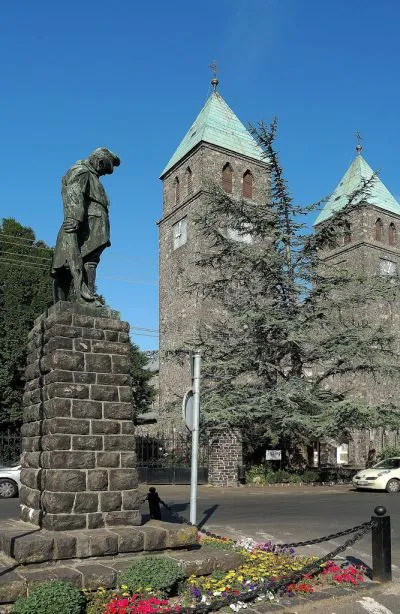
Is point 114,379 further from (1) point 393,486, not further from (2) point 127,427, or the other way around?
(1) point 393,486

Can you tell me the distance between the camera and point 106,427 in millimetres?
7363

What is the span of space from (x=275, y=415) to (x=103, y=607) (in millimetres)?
14902

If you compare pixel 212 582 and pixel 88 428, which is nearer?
pixel 212 582

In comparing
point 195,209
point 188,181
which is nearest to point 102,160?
point 195,209

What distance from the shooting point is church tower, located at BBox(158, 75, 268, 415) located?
36688 mm

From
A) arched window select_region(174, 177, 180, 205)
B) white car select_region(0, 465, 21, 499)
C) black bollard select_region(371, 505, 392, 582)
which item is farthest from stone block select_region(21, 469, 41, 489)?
arched window select_region(174, 177, 180, 205)

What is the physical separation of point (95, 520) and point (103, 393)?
147cm

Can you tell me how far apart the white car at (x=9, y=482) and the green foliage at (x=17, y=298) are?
1129cm

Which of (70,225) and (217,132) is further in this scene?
(217,132)

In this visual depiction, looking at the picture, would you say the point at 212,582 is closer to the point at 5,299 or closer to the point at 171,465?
the point at 171,465

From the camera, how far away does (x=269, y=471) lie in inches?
886

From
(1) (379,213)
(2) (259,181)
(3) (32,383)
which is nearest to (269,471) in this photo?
(3) (32,383)

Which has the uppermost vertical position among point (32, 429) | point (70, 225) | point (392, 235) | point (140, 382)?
point (392, 235)

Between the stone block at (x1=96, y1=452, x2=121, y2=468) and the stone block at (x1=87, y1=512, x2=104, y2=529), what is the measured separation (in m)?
0.56
